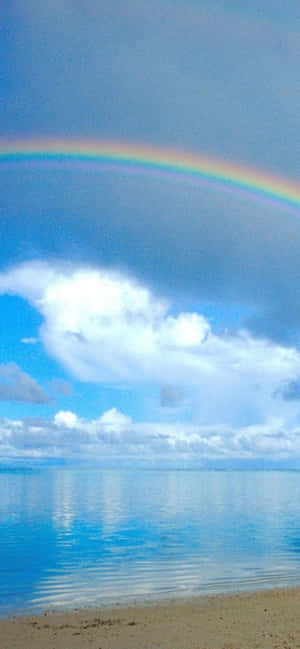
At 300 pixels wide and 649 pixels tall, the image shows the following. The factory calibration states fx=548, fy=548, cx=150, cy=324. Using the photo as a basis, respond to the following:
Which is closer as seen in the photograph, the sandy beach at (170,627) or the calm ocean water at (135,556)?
the sandy beach at (170,627)

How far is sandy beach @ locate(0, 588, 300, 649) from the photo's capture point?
61.2ft

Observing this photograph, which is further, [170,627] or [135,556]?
[135,556]

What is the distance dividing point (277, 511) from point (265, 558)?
45982mm

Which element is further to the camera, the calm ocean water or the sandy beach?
the calm ocean water

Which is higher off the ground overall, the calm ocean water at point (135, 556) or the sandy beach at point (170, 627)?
the calm ocean water at point (135, 556)

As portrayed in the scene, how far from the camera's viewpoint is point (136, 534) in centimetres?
5453

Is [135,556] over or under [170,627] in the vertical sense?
over

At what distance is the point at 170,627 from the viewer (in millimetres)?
20859

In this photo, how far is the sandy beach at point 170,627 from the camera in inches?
734

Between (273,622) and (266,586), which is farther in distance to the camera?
(266,586)

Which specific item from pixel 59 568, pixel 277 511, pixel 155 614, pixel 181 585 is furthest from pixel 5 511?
pixel 155 614

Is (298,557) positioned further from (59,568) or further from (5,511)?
(5,511)

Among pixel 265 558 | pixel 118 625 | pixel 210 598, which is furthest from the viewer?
pixel 265 558

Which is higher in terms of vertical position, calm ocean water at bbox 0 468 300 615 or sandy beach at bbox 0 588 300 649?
calm ocean water at bbox 0 468 300 615
